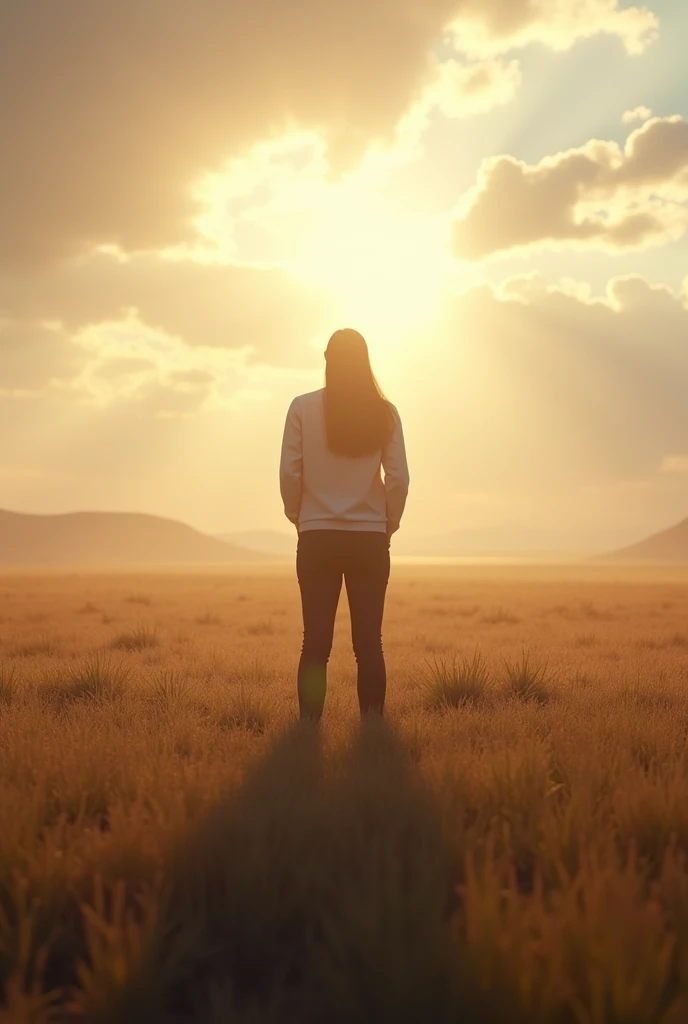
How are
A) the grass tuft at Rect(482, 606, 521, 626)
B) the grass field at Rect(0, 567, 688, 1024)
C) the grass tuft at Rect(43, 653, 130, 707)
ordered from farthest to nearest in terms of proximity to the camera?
the grass tuft at Rect(482, 606, 521, 626), the grass tuft at Rect(43, 653, 130, 707), the grass field at Rect(0, 567, 688, 1024)

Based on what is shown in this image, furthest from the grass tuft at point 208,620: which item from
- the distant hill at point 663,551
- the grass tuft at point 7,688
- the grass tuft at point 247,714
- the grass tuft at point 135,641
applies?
the distant hill at point 663,551

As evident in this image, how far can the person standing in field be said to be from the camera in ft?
17.0

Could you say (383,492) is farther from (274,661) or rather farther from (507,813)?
(274,661)

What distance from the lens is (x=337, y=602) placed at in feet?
17.1

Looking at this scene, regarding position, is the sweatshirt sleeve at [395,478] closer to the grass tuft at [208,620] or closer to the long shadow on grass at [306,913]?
the long shadow on grass at [306,913]

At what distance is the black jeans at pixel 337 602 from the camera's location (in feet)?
17.0

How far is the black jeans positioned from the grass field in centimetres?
29

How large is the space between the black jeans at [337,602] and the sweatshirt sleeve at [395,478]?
19cm

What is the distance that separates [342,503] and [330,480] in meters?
0.19

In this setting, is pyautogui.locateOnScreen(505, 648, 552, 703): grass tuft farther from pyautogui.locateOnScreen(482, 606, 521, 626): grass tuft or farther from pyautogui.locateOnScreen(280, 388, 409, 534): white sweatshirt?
pyautogui.locateOnScreen(482, 606, 521, 626): grass tuft

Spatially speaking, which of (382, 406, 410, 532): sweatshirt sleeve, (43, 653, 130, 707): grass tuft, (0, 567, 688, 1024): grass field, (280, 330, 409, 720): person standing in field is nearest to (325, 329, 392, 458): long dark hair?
(280, 330, 409, 720): person standing in field

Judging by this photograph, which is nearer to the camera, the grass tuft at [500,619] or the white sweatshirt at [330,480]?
the white sweatshirt at [330,480]

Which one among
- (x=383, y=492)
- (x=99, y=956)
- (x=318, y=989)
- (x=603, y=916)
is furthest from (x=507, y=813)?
(x=383, y=492)

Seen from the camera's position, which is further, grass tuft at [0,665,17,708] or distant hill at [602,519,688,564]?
distant hill at [602,519,688,564]
